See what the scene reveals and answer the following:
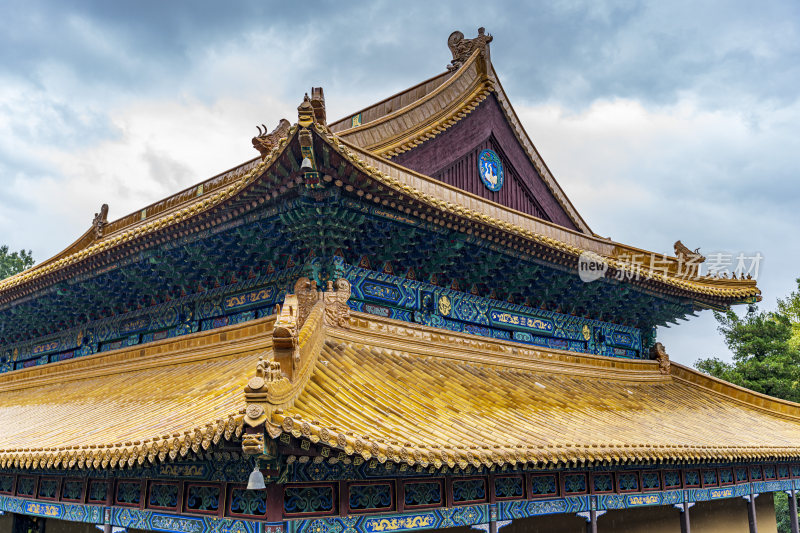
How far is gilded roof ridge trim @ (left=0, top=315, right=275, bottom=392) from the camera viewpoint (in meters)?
9.79

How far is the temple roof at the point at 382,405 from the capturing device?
6.29 metres

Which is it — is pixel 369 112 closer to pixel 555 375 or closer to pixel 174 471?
pixel 555 375

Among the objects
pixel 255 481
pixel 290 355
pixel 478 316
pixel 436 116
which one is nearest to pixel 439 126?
pixel 436 116

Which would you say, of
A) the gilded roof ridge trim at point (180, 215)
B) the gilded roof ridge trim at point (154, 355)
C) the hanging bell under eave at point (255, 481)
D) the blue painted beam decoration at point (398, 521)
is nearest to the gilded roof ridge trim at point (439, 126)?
the gilded roof ridge trim at point (180, 215)

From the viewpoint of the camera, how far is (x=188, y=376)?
955 centimetres

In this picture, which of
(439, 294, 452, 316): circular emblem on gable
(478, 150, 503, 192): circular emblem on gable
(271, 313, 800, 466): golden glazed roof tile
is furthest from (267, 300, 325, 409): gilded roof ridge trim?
(478, 150, 503, 192): circular emblem on gable

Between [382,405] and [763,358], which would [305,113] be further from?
[763,358]

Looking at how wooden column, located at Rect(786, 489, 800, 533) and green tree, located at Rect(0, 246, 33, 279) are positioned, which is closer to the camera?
wooden column, located at Rect(786, 489, 800, 533)

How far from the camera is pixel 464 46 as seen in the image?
1605 cm

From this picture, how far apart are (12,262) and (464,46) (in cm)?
4335

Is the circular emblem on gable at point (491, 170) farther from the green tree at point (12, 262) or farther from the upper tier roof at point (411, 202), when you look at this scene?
the green tree at point (12, 262)

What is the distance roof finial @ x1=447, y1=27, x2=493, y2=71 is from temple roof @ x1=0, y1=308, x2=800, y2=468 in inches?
287

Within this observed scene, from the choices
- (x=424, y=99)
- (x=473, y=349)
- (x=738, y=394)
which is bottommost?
(x=738, y=394)

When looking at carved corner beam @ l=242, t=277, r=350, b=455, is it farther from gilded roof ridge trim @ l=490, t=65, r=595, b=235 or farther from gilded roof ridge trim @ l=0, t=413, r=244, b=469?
gilded roof ridge trim @ l=490, t=65, r=595, b=235
